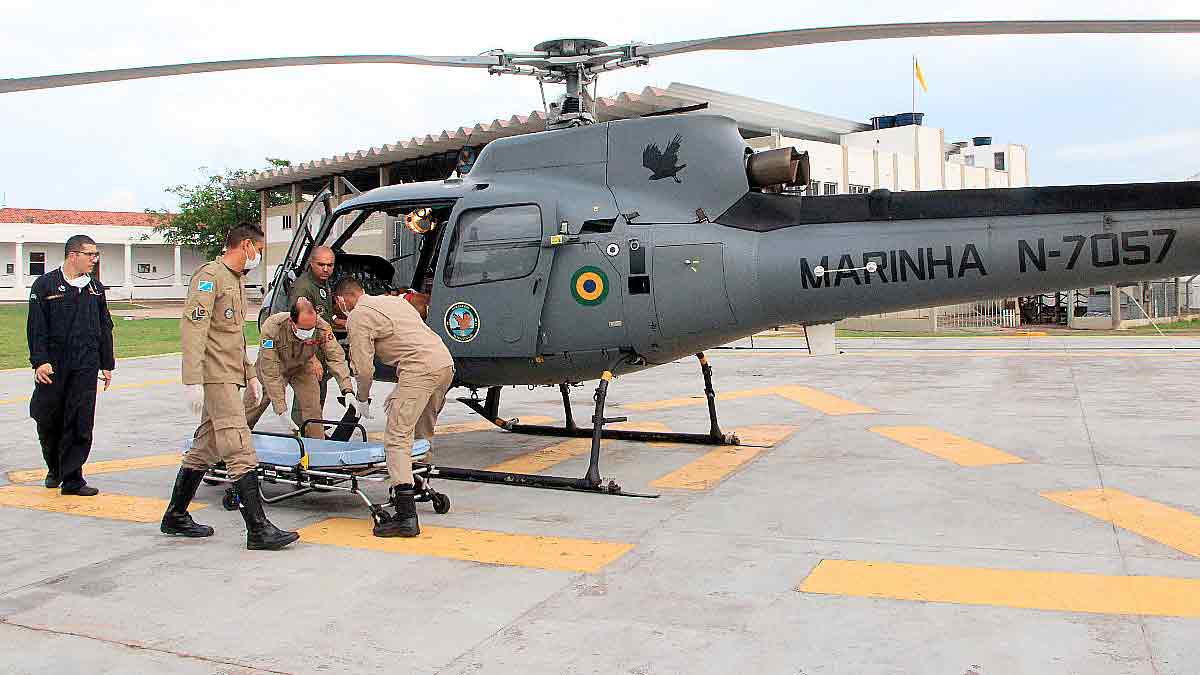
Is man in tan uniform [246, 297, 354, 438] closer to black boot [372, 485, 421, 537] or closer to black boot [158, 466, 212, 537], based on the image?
black boot [158, 466, 212, 537]

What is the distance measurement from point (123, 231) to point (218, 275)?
7221 centimetres

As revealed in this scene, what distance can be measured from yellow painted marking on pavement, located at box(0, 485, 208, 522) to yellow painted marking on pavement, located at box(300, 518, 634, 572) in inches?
54.8

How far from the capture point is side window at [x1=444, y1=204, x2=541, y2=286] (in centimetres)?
738

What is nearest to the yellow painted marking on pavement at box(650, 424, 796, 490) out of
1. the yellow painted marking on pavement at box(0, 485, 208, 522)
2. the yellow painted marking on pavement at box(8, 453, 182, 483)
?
the yellow painted marking on pavement at box(0, 485, 208, 522)

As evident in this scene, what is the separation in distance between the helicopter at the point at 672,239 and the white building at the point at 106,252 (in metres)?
64.3

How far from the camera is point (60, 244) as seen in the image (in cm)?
6694

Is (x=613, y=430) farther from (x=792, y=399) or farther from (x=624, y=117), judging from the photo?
(x=624, y=117)

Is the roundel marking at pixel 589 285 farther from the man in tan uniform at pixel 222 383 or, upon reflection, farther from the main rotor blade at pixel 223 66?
the man in tan uniform at pixel 222 383

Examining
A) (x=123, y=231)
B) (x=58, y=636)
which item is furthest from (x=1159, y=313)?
(x=123, y=231)

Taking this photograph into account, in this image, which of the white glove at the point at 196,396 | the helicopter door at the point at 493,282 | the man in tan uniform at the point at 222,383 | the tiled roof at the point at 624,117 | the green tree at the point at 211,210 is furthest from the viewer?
the green tree at the point at 211,210

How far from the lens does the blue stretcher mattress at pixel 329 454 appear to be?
639 centimetres

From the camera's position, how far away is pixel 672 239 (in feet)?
23.5

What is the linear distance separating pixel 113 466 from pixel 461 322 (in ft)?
11.7

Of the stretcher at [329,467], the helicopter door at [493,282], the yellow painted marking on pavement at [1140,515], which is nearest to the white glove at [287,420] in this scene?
the stretcher at [329,467]
